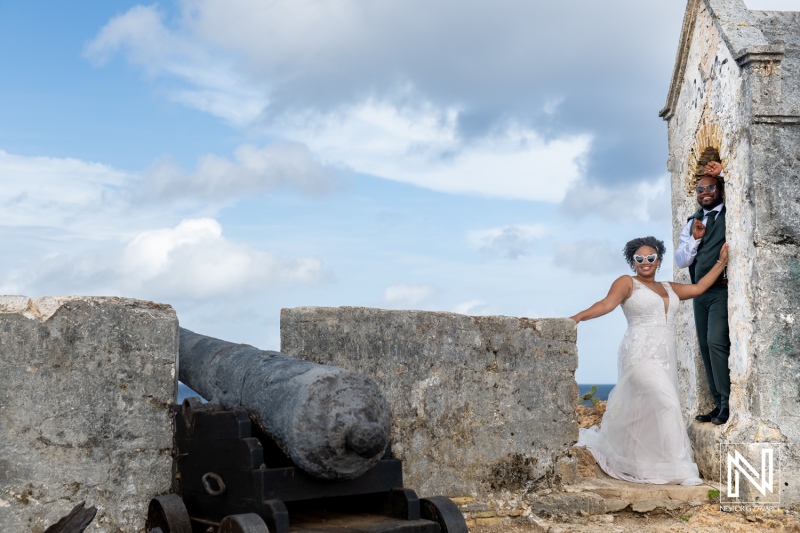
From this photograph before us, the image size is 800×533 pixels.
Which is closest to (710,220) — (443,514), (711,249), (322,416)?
(711,249)

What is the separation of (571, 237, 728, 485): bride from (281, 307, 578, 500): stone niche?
0.86 meters

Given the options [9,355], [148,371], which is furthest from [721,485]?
[9,355]

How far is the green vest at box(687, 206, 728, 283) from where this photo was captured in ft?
23.5

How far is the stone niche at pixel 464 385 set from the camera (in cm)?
526

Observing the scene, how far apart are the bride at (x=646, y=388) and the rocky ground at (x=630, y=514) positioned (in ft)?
0.74

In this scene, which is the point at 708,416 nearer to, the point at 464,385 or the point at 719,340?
the point at 719,340

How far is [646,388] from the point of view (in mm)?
6684

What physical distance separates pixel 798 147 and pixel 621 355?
2.09 metres

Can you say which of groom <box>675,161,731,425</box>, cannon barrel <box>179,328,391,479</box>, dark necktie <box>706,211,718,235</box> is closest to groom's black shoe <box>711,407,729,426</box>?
groom <box>675,161,731,425</box>

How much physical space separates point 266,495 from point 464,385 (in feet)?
7.26

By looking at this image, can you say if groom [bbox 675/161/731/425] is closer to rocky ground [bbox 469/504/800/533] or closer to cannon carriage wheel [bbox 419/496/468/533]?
rocky ground [bbox 469/504/800/533]

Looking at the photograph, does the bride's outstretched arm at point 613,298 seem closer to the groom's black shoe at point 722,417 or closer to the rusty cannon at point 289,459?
the groom's black shoe at point 722,417

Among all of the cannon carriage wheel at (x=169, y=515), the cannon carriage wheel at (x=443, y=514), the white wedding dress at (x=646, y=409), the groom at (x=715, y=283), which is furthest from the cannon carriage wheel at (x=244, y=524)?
the groom at (x=715, y=283)

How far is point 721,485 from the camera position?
639cm
